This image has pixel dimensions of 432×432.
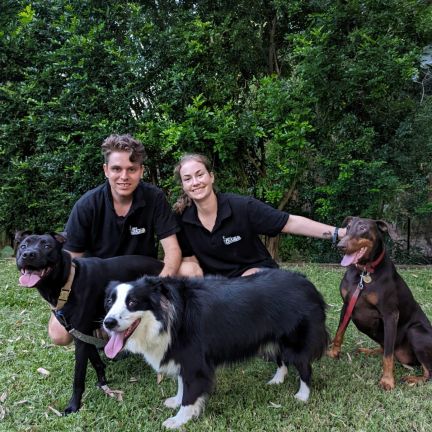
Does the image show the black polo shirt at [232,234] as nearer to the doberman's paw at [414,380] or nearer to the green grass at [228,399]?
the green grass at [228,399]

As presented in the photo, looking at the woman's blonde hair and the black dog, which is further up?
the woman's blonde hair

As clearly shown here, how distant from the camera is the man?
3.11 metres

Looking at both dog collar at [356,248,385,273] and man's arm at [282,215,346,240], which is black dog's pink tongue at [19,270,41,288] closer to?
man's arm at [282,215,346,240]

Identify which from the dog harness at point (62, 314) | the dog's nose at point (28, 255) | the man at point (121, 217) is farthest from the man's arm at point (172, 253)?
the dog's nose at point (28, 255)

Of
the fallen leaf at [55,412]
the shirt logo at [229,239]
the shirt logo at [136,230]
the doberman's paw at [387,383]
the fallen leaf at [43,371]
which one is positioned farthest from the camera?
the shirt logo at [136,230]

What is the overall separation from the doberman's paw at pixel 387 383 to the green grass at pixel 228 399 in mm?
38

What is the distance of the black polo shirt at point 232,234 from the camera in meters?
3.21

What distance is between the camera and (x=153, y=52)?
586 cm

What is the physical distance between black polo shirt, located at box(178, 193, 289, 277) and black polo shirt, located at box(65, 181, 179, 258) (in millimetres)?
173

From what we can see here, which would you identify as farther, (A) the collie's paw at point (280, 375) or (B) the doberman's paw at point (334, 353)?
(B) the doberman's paw at point (334, 353)

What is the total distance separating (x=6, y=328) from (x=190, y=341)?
228 centimetres

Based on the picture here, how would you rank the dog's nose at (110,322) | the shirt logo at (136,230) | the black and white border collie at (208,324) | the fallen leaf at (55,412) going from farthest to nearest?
the shirt logo at (136,230), the fallen leaf at (55,412), the black and white border collie at (208,324), the dog's nose at (110,322)

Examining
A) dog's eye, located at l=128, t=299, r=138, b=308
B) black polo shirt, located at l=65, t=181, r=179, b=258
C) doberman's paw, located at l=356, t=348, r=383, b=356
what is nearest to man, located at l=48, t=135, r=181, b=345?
black polo shirt, located at l=65, t=181, r=179, b=258

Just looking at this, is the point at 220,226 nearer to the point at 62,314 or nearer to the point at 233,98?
the point at 62,314
